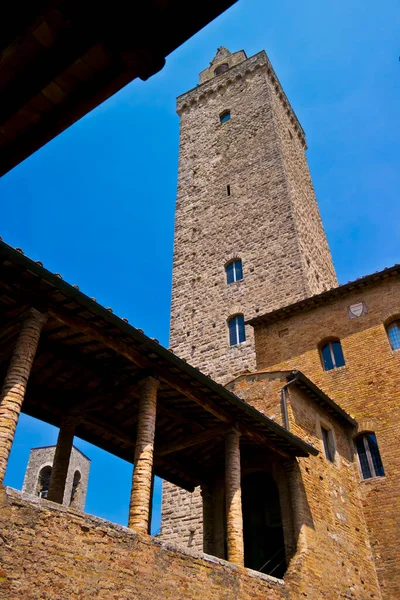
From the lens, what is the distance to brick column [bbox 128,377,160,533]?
795cm

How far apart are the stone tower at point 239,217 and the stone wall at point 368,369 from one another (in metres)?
3.13

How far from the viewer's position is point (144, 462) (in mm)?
8586

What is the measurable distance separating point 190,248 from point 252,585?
19943 millimetres

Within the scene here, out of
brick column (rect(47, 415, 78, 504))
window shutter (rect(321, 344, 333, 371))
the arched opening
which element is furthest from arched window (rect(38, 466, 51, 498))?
brick column (rect(47, 415, 78, 504))

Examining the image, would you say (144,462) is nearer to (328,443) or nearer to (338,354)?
(328,443)

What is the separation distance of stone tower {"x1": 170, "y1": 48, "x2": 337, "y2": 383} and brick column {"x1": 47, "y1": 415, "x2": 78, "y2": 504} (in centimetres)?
1101

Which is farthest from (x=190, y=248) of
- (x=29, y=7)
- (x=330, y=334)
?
(x=29, y=7)

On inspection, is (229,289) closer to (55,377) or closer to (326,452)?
(326,452)

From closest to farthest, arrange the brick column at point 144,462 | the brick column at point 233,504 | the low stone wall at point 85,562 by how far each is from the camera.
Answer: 1. the low stone wall at point 85,562
2. the brick column at point 144,462
3. the brick column at point 233,504

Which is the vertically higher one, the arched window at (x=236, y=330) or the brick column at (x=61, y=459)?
the arched window at (x=236, y=330)

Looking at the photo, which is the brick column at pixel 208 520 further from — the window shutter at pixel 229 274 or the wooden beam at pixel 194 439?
the window shutter at pixel 229 274

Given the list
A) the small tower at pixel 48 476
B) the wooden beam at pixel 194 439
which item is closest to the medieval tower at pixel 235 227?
the wooden beam at pixel 194 439

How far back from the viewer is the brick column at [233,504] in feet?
30.9

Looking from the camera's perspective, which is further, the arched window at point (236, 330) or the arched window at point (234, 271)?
the arched window at point (234, 271)
